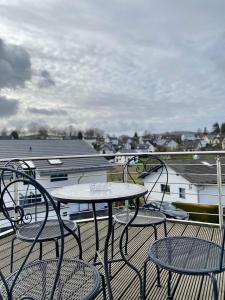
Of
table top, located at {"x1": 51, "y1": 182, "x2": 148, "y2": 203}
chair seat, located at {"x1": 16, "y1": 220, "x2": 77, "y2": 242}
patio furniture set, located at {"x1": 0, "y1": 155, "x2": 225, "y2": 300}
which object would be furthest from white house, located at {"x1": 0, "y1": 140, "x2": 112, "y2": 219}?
patio furniture set, located at {"x1": 0, "y1": 155, "x2": 225, "y2": 300}

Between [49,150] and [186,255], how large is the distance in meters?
15.2

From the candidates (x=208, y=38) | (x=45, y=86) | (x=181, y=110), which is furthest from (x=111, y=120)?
(x=208, y=38)

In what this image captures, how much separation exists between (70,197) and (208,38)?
8034mm

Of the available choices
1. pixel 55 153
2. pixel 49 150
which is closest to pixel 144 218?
pixel 55 153

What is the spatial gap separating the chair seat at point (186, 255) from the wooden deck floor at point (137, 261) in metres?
0.46

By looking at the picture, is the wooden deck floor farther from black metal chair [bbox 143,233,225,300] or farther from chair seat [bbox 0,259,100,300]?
chair seat [bbox 0,259,100,300]

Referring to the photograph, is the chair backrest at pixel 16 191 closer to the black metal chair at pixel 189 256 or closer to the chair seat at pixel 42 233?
the chair seat at pixel 42 233

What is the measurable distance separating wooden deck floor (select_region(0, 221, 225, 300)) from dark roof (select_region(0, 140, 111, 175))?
885 centimetres

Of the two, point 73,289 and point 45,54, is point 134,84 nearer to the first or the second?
point 45,54

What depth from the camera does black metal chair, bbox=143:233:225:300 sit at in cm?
117

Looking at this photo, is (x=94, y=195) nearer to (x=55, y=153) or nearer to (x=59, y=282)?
(x=59, y=282)

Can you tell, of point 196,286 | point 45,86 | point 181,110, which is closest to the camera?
point 196,286

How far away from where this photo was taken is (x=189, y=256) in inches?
52.9

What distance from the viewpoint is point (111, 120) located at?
1062 inches
